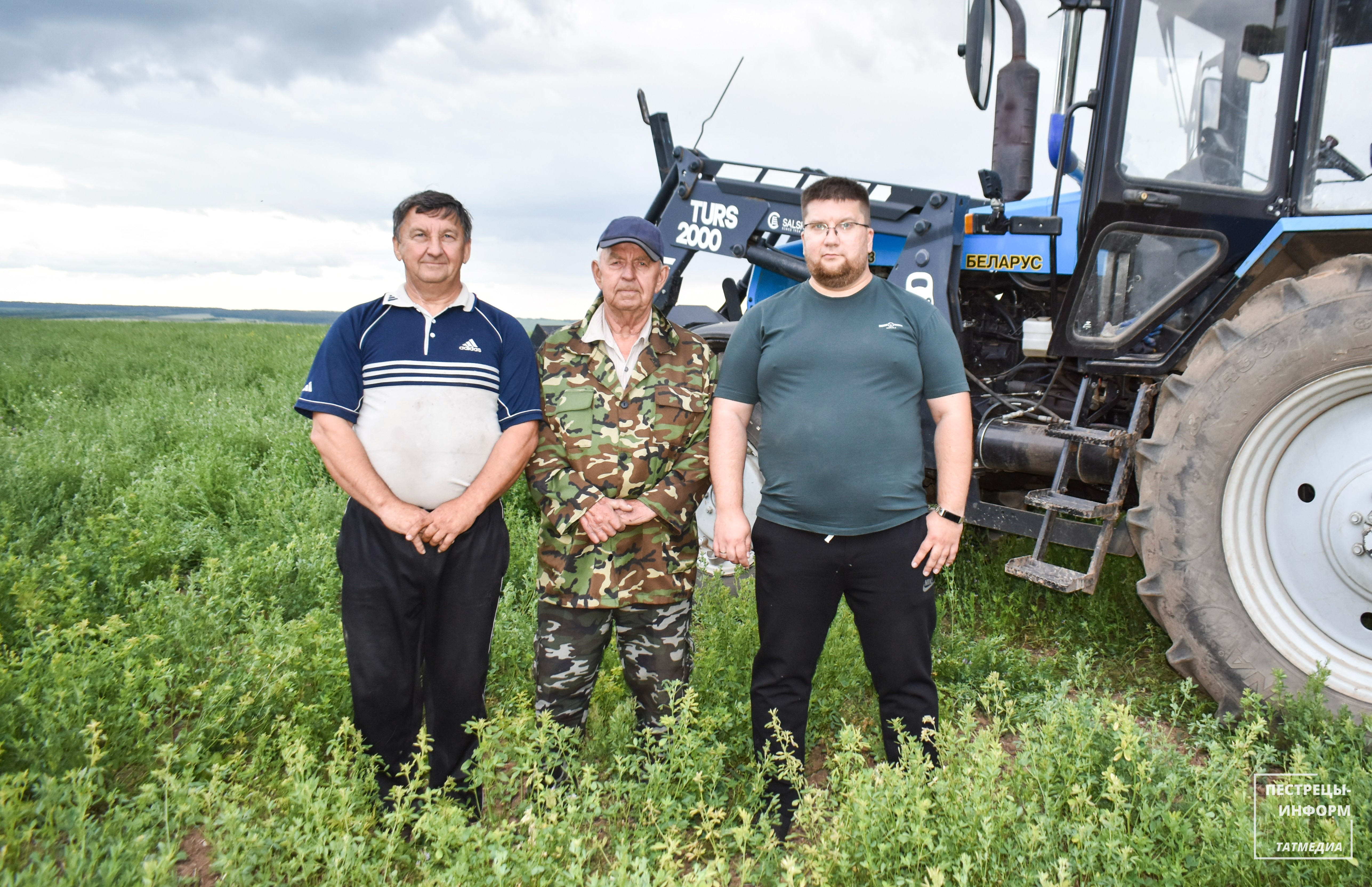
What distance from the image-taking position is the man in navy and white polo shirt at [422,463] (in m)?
2.62

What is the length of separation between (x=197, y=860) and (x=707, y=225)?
4331mm

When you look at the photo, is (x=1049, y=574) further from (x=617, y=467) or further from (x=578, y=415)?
(x=578, y=415)

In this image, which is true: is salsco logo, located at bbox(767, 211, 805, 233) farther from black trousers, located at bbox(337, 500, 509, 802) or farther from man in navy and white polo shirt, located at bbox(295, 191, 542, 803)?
black trousers, located at bbox(337, 500, 509, 802)

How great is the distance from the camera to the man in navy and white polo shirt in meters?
2.62

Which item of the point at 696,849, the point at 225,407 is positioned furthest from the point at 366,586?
the point at 225,407

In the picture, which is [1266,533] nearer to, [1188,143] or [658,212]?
[1188,143]

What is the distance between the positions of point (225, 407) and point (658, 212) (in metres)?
5.68

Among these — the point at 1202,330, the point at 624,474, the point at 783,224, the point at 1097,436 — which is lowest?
the point at 624,474

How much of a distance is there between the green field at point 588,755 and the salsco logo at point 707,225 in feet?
7.74

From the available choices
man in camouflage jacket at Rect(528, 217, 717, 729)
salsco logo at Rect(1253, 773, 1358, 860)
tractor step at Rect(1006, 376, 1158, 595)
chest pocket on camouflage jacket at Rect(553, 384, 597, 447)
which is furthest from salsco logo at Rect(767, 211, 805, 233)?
salsco logo at Rect(1253, 773, 1358, 860)

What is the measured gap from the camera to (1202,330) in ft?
12.2

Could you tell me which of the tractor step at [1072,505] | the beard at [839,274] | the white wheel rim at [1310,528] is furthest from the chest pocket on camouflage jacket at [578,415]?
the white wheel rim at [1310,528]

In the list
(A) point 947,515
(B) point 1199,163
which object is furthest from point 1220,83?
(A) point 947,515

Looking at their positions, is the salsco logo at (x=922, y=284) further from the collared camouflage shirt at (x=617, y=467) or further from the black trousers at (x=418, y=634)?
the black trousers at (x=418, y=634)
